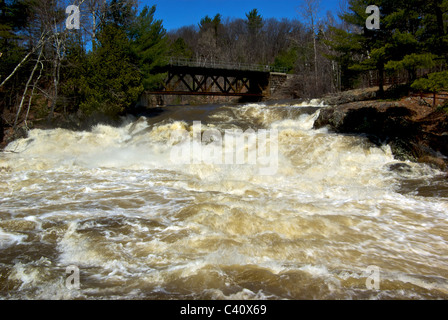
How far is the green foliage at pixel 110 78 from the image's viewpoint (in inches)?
722

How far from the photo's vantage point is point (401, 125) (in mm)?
12359

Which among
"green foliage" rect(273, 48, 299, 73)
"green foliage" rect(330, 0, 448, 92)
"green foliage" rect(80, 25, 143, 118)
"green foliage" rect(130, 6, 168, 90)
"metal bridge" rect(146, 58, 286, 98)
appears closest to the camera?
"green foliage" rect(330, 0, 448, 92)

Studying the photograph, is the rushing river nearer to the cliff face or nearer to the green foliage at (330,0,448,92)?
the cliff face

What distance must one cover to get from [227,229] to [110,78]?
16.5 meters

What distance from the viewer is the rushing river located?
3855mm

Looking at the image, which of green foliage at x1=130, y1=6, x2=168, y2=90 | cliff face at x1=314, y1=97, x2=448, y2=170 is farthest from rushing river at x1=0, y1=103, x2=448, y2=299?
green foliage at x1=130, y1=6, x2=168, y2=90

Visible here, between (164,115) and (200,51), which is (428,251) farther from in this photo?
(200,51)

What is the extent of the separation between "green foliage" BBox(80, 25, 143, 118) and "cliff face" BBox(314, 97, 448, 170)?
1160 centimetres

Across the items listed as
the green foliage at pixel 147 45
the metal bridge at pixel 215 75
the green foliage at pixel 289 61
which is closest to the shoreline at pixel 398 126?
the green foliage at pixel 147 45

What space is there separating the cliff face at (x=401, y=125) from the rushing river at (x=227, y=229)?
1.94 ft

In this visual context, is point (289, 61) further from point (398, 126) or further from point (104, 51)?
point (398, 126)

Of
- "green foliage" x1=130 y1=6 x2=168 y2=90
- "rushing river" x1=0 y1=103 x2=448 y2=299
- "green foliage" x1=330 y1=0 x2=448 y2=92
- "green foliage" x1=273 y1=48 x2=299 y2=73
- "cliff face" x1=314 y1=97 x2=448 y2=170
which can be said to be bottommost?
"rushing river" x1=0 y1=103 x2=448 y2=299

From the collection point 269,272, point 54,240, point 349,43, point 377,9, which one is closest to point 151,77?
point 349,43

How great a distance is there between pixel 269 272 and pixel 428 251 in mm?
2768
